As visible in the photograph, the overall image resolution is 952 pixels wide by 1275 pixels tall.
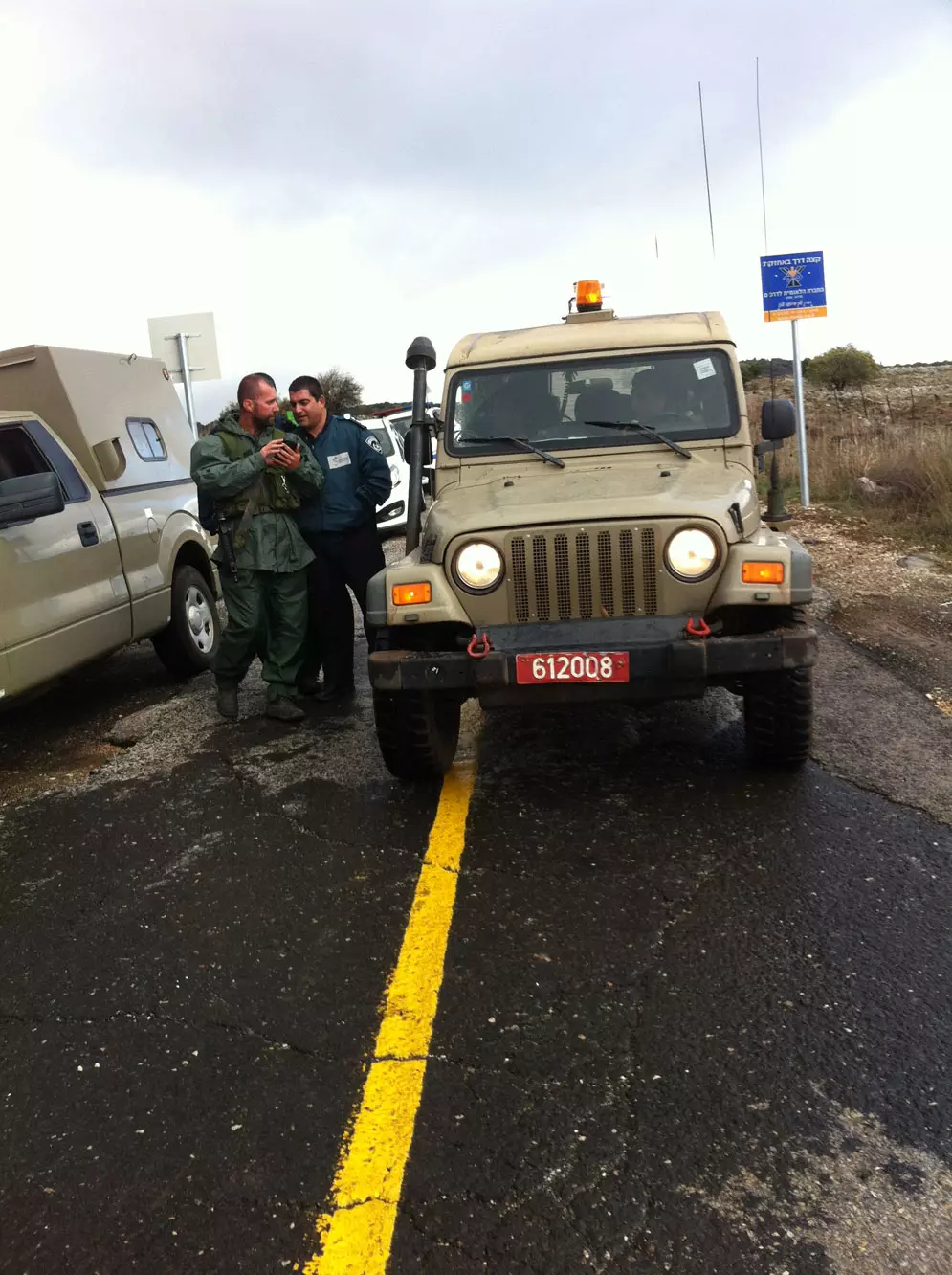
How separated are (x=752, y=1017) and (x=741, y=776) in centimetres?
183

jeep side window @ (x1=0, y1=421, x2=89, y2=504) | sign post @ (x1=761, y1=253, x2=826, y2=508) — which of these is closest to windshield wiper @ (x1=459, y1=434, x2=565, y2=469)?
jeep side window @ (x1=0, y1=421, x2=89, y2=504)

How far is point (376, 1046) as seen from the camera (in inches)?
104

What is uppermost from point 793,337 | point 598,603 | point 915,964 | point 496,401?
point 793,337

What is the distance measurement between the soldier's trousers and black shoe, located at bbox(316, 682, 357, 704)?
13.5 inches

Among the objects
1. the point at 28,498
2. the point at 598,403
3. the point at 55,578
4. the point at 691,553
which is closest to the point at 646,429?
the point at 598,403

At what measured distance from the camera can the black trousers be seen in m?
5.97

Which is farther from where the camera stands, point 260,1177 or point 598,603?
point 598,603

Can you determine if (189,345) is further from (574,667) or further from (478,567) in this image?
(574,667)

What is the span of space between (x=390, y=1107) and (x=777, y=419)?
388 cm

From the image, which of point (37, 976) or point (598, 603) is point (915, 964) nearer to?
point (598, 603)

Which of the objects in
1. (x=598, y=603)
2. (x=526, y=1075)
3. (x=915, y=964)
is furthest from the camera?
(x=598, y=603)

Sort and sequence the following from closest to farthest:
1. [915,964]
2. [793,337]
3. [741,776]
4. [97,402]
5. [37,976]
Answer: [915,964] < [37,976] < [741,776] < [97,402] < [793,337]

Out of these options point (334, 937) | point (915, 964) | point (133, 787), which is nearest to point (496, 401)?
point (133, 787)

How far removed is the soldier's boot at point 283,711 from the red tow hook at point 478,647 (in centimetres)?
212
